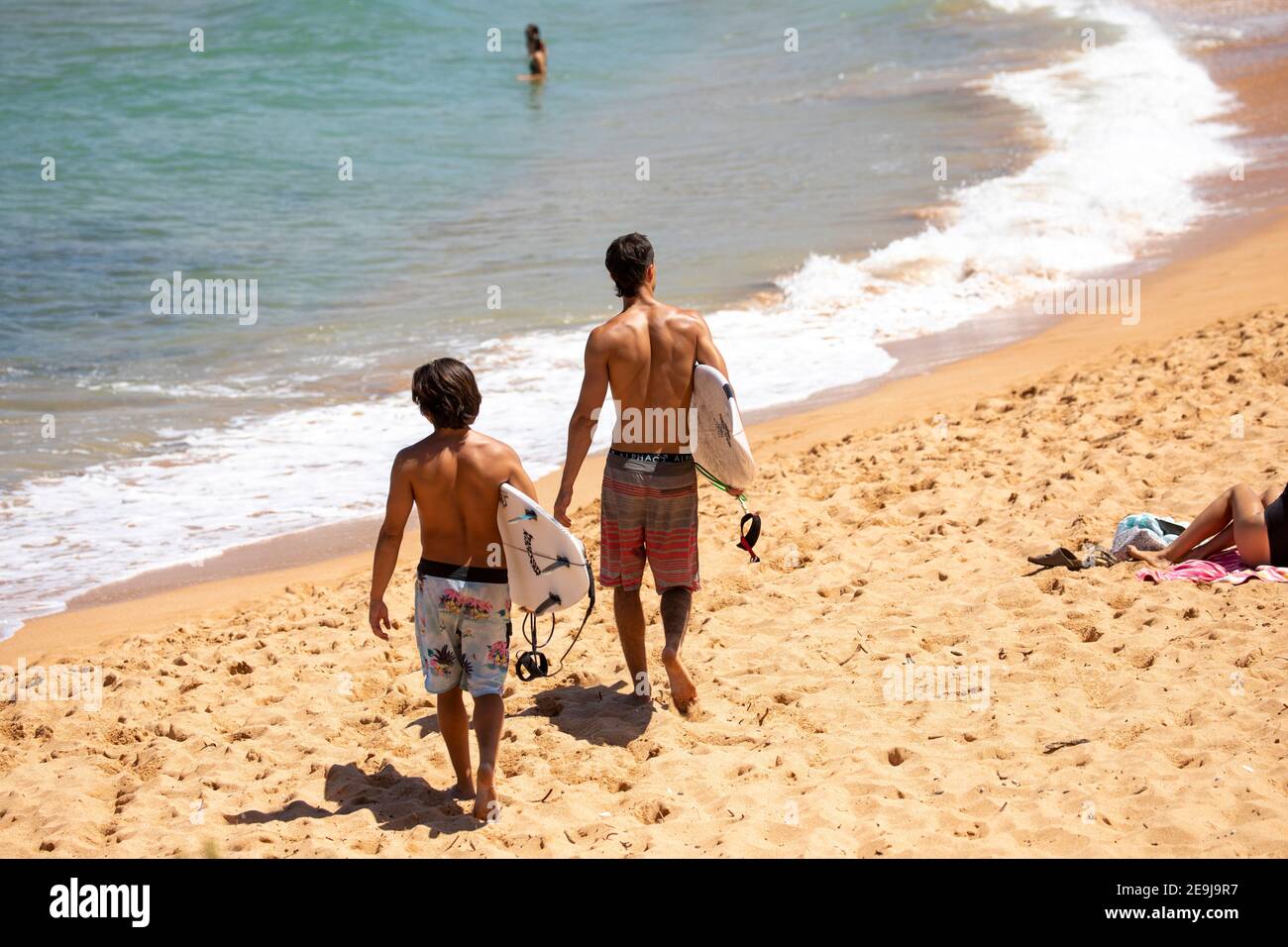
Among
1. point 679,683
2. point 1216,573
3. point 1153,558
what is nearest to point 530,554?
point 679,683

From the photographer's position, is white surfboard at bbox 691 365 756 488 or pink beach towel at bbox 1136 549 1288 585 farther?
pink beach towel at bbox 1136 549 1288 585

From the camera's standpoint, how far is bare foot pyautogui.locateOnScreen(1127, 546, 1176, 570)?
229 inches

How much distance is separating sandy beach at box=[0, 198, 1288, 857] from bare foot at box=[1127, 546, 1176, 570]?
0.61ft

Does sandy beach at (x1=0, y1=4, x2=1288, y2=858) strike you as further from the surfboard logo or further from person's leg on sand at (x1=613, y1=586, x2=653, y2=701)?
the surfboard logo

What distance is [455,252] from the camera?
14.6 meters

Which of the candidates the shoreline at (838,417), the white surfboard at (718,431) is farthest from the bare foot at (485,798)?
the shoreline at (838,417)

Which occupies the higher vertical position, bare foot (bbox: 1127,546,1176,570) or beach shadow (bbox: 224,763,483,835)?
bare foot (bbox: 1127,546,1176,570)

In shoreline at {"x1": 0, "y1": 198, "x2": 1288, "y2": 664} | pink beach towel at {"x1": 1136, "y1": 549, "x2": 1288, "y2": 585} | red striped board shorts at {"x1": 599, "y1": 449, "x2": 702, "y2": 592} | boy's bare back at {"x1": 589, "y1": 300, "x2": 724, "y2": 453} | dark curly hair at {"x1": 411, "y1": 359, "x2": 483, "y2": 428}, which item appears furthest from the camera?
shoreline at {"x1": 0, "y1": 198, "x2": 1288, "y2": 664}

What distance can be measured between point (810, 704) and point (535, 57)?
22.7m

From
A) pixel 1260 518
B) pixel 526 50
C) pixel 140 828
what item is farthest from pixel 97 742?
pixel 526 50

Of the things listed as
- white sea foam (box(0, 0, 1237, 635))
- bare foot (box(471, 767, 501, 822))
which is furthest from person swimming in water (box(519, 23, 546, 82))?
bare foot (box(471, 767, 501, 822))

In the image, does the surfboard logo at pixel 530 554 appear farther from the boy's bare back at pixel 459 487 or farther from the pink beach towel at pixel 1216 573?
the pink beach towel at pixel 1216 573

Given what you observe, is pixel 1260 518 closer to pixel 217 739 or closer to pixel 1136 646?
pixel 1136 646

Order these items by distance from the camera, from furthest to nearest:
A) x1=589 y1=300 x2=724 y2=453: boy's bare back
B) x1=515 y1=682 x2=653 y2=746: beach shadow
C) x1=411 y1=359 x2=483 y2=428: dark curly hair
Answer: x1=515 y1=682 x2=653 y2=746: beach shadow
x1=589 y1=300 x2=724 y2=453: boy's bare back
x1=411 y1=359 x2=483 y2=428: dark curly hair
